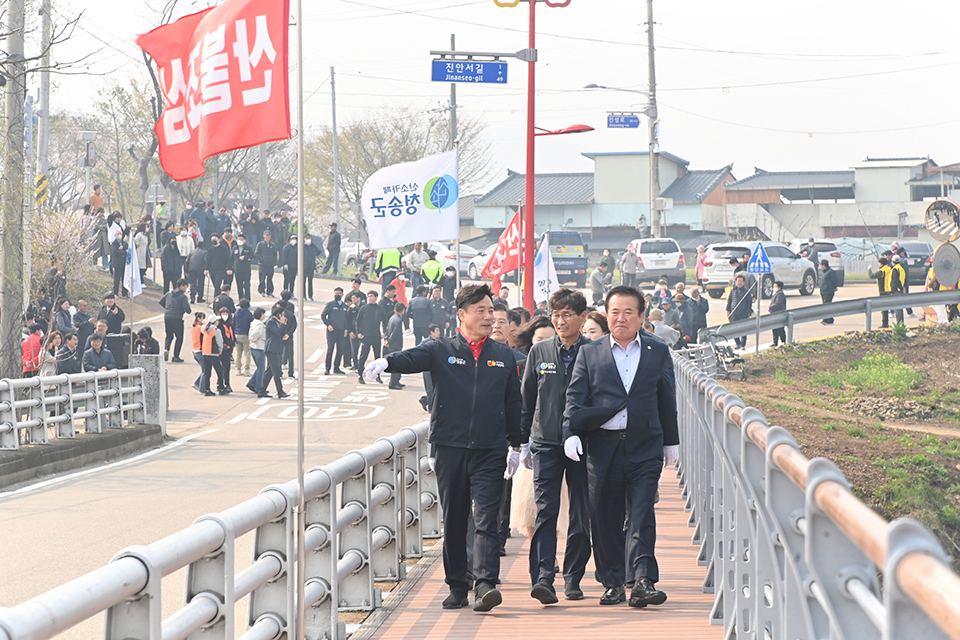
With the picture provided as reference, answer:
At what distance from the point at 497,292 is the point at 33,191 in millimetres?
12059

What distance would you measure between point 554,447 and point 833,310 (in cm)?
2420

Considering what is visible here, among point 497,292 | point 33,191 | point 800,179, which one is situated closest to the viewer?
point 33,191

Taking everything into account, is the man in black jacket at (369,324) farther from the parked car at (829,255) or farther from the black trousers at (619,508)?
the parked car at (829,255)

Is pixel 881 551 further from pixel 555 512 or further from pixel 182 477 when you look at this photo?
pixel 182 477

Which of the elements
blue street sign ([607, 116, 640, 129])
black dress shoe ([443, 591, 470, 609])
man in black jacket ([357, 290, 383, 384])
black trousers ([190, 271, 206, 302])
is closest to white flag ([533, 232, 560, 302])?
man in black jacket ([357, 290, 383, 384])

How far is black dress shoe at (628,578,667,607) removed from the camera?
6.56 metres

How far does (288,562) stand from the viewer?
4902 millimetres

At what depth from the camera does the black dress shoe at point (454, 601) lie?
6648 mm

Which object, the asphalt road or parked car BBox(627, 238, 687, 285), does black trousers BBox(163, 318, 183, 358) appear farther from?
parked car BBox(627, 238, 687, 285)

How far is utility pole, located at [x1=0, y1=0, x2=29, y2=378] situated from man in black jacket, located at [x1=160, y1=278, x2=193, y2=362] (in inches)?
298

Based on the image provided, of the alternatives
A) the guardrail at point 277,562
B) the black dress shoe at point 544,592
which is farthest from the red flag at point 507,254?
the black dress shoe at point 544,592

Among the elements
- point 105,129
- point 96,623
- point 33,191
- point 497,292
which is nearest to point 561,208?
point 105,129

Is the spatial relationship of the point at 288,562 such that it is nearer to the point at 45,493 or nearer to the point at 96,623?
the point at 96,623

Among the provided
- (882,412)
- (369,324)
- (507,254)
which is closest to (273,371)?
(369,324)
